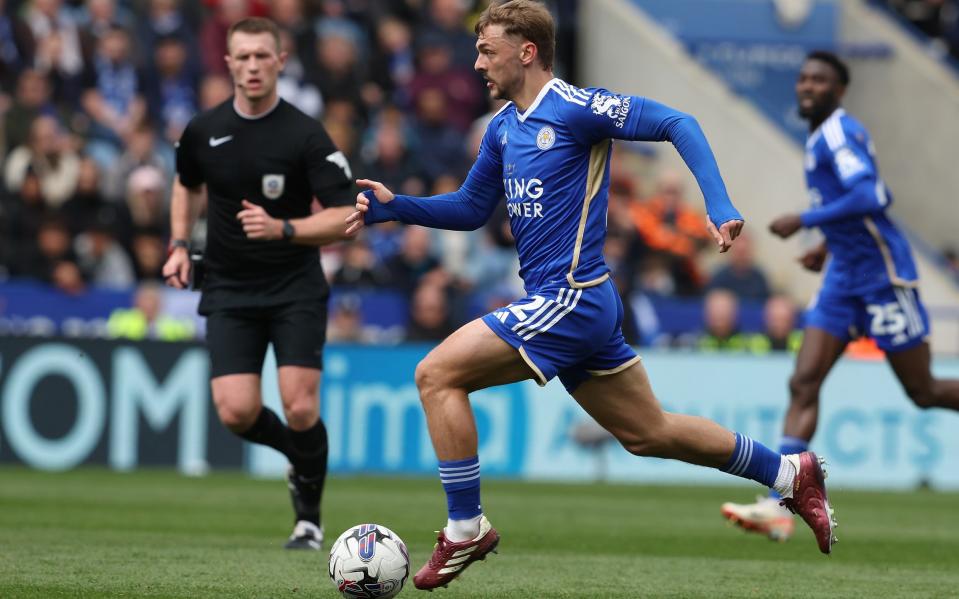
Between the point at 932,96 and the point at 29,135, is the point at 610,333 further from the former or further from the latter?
the point at 932,96

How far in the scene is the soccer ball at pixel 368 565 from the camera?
251 inches

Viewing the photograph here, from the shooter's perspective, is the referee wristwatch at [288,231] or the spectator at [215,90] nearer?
the referee wristwatch at [288,231]

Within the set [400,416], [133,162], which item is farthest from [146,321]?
[400,416]

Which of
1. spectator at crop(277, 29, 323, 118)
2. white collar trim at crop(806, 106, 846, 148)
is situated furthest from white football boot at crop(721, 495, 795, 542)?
spectator at crop(277, 29, 323, 118)

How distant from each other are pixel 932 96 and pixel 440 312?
30.3 ft

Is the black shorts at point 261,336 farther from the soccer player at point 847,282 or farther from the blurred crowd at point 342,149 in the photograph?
A: the blurred crowd at point 342,149

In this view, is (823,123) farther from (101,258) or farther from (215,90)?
(215,90)

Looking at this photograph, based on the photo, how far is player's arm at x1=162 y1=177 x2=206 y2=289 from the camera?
8.69 m

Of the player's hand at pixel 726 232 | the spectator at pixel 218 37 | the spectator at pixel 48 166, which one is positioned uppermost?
the spectator at pixel 218 37

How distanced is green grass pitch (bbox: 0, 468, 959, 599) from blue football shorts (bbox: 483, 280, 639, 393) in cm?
101

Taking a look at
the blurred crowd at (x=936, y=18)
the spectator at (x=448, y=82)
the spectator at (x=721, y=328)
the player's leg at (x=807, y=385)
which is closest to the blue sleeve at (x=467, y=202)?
the player's leg at (x=807, y=385)

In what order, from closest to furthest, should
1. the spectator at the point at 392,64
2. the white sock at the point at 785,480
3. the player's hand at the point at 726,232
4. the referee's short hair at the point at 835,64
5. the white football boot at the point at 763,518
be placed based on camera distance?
the player's hand at the point at 726,232
the white sock at the point at 785,480
the white football boot at the point at 763,518
the referee's short hair at the point at 835,64
the spectator at the point at 392,64

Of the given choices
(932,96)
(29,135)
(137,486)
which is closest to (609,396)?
(137,486)

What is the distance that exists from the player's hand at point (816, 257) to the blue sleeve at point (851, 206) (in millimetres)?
517
